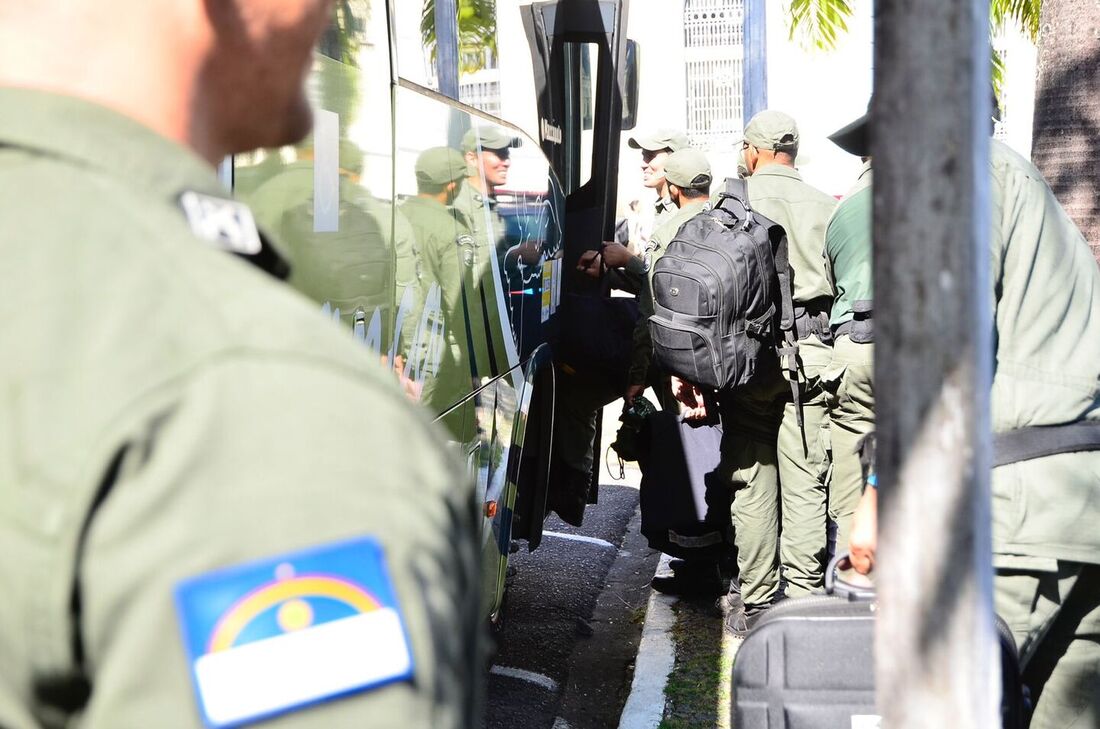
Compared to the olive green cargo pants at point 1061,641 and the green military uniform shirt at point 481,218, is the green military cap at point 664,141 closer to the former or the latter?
the green military uniform shirt at point 481,218

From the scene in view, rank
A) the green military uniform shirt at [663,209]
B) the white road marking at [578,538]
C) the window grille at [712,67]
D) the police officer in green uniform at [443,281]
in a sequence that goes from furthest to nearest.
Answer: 1. the window grille at [712,67]
2. the green military uniform shirt at [663,209]
3. the white road marking at [578,538]
4. the police officer in green uniform at [443,281]

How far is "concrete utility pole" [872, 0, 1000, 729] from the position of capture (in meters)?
1.18

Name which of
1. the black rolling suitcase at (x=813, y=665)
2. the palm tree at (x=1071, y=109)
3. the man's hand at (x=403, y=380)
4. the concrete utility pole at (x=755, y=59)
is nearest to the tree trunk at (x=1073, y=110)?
the palm tree at (x=1071, y=109)

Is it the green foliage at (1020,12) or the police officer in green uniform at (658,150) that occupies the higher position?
the green foliage at (1020,12)

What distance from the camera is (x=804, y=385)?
16.3 feet

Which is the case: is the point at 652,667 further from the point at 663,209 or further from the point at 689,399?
the point at 663,209

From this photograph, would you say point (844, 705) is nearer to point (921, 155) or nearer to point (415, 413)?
point (921, 155)

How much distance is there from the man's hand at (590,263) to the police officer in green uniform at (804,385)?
83 cm

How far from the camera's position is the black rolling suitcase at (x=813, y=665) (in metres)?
2.29

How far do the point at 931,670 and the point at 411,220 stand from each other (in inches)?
85.4

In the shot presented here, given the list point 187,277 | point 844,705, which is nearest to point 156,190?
point 187,277

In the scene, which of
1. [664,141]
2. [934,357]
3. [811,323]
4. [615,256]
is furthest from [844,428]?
[934,357]

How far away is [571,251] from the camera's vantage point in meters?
5.83

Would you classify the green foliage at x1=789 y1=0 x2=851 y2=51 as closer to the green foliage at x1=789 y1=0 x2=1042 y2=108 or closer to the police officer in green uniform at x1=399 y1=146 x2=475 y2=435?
the green foliage at x1=789 y1=0 x2=1042 y2=108
